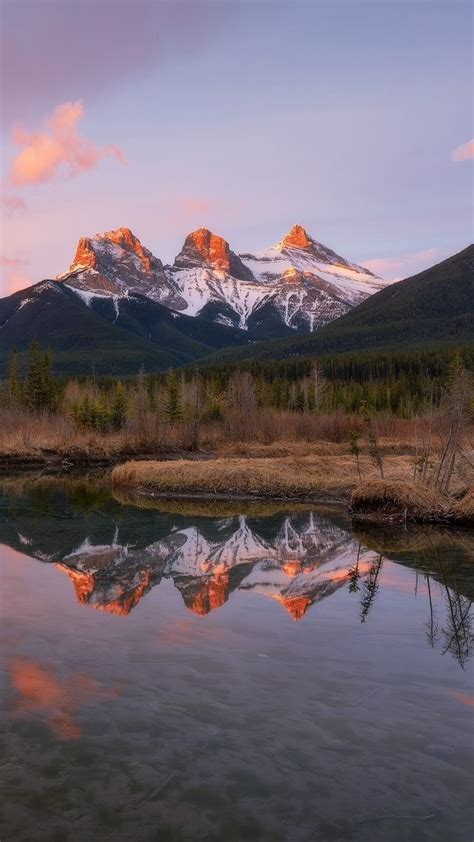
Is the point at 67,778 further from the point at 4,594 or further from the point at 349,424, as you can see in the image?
the point at 349,424

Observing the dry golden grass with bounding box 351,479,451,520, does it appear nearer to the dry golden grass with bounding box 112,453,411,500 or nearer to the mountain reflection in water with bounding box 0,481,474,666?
the mountain reflection in water with bounding box 0,481,474,666

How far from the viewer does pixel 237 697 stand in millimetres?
8148

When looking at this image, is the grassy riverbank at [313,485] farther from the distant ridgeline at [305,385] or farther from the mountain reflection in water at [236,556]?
the distant ridgeline at [305,385]

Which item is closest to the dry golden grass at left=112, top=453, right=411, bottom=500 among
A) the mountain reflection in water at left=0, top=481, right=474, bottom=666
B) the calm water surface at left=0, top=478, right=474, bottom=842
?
the mountain reflection in water at left=0, top=481, right=474, bottom=666

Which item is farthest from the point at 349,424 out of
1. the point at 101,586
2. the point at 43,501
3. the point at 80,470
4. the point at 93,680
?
the point at 93,680

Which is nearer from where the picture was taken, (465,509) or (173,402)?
(465,509)

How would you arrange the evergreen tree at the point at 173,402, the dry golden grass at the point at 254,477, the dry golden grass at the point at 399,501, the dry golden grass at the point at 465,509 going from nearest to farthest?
the dry golden grass at the point at 465,509
the dry golden grass at the point at 399,501
the dry golden grass at the point at 254,477
the evergreen tree at the point at 173,402

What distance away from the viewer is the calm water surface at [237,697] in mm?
5746

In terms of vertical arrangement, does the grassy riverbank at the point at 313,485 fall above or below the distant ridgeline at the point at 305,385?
below

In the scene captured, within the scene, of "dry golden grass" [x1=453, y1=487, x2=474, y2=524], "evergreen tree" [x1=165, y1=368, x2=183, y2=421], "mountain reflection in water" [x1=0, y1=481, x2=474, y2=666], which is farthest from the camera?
"evergreen tree" [x1=165, y1=368, x2=183, y2=421]

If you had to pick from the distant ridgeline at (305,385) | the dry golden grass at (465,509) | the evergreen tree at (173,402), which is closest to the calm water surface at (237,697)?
the dry golden grass at (465,509)

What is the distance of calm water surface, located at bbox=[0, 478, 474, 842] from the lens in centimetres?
575

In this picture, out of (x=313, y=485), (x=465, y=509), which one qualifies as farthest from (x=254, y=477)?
(x=465, y=509)

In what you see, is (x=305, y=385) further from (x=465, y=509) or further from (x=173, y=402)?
(x=465, y=509)
